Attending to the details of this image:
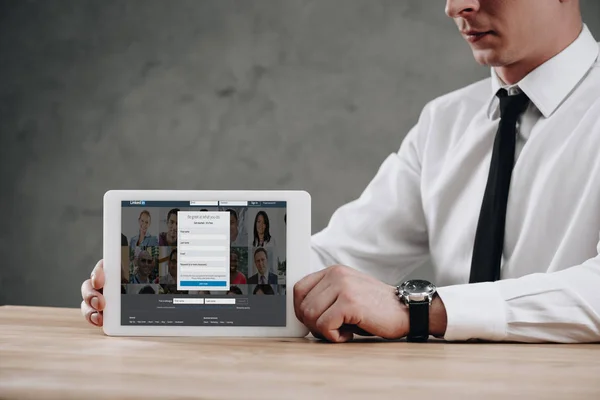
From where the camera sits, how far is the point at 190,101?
9.75 feet

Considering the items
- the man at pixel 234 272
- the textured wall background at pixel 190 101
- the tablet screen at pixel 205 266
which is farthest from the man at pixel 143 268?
the textured wall background at pixel 190 101

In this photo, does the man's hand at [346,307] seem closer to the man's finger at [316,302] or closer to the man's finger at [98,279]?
the man's finger at [316,302]

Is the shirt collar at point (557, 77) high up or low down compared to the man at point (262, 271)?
up

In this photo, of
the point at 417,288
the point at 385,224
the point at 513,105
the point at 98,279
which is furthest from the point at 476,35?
the point at 98,279

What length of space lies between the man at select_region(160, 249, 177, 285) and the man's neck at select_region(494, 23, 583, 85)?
83cm

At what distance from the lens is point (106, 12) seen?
3037 millimetres

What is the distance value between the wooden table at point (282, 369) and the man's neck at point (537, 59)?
25.5 inches

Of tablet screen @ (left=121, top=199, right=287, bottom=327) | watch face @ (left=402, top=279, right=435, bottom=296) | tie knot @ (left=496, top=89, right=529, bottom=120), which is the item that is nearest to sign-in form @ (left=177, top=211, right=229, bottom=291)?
tablet screen @ (left=121, top=199, right=287, bottom=327)

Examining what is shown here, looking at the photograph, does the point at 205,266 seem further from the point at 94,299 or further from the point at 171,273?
the point at 94,299

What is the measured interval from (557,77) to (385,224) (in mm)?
525

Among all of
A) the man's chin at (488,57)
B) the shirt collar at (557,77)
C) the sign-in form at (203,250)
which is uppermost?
the man's chin at (488,57)

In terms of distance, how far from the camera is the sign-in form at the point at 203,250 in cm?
121

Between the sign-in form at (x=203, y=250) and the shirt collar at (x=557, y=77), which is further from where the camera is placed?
the shirt collar at (x=557, y=77)

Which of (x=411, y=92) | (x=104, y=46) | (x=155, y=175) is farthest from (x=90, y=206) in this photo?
(x=411, y=92)
